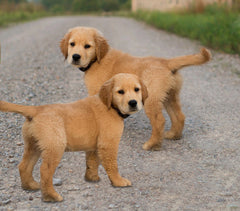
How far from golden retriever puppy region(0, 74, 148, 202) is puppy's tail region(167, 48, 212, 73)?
3.71 feet

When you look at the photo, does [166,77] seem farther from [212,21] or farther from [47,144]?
[212,21]

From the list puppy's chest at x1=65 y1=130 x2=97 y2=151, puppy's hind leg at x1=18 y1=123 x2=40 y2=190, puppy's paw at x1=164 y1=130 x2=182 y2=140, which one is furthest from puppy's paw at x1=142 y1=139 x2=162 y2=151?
puppy's hind leg at x1=18 y1=123 x2=40 y2=190

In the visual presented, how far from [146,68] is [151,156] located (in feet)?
3.86

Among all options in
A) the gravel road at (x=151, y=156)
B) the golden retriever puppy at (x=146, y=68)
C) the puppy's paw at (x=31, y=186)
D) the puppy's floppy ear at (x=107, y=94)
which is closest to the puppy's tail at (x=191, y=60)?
the golden retriever puppy at (x=146, y=68)

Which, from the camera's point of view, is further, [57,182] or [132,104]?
[57,182]

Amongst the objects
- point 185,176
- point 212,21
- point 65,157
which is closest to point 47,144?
point 65,157

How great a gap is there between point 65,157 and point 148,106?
126cm

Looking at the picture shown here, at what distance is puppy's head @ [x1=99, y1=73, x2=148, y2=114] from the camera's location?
374 centimetres

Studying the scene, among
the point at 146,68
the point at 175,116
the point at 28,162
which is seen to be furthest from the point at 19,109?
the point at 175,116

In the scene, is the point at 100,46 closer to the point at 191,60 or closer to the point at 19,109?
the point at 191,60

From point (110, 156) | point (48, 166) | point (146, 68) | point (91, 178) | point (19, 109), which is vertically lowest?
point (91, 178)

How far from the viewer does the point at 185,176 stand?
4.17m

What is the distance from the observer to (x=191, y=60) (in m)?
4.91

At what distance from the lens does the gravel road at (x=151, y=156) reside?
11.8 ft
